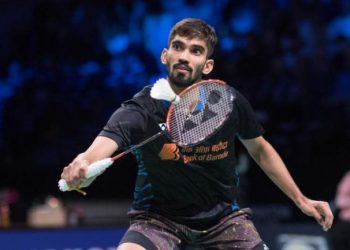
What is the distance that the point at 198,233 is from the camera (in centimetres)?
448

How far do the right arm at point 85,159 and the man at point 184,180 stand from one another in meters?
0.29

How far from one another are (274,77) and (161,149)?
21.8 ft

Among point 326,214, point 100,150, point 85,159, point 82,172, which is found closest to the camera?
point 82,172

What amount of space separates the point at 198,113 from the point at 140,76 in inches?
256

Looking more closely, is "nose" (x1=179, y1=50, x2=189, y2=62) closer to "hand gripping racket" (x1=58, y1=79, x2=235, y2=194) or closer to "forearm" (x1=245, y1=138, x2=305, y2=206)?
"hand gripping racket" (x1=58, y1=79, x2=235, y2=194)

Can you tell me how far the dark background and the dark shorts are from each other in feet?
14.7

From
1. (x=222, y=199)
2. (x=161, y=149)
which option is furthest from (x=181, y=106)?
(x=222, y=199)

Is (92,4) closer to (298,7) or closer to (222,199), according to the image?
(298,7)

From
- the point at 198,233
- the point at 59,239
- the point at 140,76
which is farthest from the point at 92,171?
the point at 140,76

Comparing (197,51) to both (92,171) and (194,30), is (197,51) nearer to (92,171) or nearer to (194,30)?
(194,30)

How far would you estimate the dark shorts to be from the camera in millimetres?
4404

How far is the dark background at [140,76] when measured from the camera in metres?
9.66

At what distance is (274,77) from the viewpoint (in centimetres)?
1084

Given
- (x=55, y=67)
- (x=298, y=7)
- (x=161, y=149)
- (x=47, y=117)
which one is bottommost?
(x=161, y=149)
